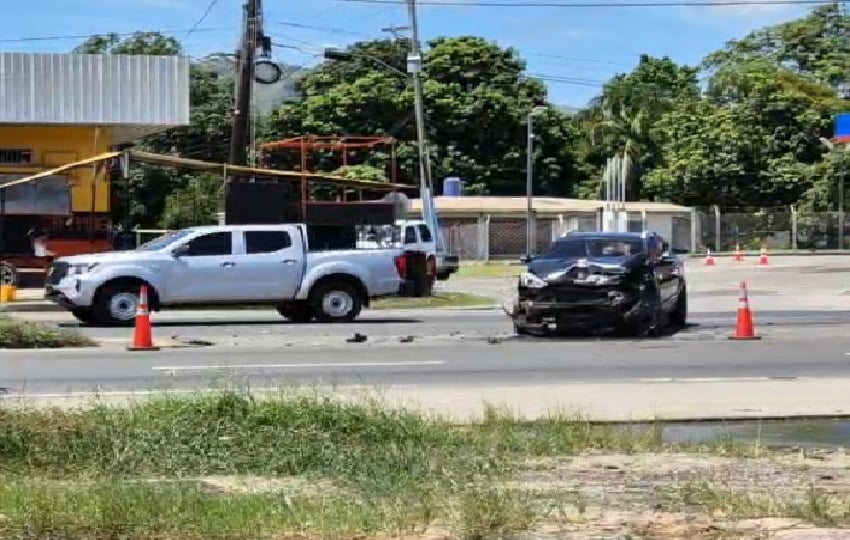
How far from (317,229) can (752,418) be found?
13.4 meters

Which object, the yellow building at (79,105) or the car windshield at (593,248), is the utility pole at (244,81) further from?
the car windshield at (593,248)

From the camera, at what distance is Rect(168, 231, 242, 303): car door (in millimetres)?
22500

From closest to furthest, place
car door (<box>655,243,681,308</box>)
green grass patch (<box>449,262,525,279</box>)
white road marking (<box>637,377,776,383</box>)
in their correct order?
white road marking (<box>637,377,776,383</box>) → car door (<box>655,243,681,308</box>) → green grass patch (<box>449,262,525,279</box>)

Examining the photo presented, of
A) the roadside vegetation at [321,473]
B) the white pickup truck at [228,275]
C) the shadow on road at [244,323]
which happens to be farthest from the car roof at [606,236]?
the roadside vegetation at [321,473]

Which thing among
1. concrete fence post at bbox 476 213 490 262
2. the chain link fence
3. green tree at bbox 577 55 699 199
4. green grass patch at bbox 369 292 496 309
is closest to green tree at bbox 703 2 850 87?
green tree at bbox 577 55 699 199

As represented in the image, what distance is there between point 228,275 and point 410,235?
14430mm

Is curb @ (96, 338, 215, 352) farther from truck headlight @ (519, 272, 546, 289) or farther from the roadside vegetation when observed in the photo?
the roadside vegetation

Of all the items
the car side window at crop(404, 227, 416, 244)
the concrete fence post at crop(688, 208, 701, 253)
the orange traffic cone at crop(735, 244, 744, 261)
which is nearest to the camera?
the car side window at crop(404, 227, 416, 244)

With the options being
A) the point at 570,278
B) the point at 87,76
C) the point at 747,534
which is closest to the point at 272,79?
the point at 87,76

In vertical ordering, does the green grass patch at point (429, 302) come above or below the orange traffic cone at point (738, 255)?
below

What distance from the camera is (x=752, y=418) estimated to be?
11.3 m

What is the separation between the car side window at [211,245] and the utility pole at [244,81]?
884 centimetres

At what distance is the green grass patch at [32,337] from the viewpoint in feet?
57.9

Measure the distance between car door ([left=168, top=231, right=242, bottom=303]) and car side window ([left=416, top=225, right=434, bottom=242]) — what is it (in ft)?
47.7
